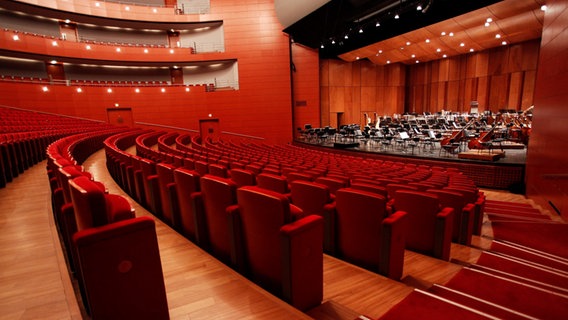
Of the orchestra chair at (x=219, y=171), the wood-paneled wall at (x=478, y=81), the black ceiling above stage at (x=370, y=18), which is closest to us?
the orchestra chair at (x=219, y=171)

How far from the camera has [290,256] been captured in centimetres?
92

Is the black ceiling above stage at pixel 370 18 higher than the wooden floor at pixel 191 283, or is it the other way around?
the black ceiling above stage at pixel 370 18

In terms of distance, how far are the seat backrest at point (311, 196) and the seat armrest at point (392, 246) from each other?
0.35 m

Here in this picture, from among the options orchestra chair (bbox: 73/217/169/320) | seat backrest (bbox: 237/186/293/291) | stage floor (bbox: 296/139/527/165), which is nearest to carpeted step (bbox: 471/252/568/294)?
seat backrest (bbox: 237/186/293/291)

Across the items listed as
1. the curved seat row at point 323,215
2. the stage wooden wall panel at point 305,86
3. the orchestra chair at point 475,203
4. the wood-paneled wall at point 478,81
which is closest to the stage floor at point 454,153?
the stage wooden wall panel at point 305,86

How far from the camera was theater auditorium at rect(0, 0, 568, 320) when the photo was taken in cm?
95

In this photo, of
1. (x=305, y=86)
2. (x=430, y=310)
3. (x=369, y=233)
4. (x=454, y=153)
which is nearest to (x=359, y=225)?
(x=369, y=233)

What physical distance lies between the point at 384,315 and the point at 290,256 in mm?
369

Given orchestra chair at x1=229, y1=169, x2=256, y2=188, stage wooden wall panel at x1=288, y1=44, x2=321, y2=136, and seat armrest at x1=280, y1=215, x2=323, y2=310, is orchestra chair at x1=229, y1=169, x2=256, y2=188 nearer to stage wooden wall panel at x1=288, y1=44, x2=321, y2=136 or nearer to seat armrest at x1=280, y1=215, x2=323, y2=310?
seat armrest at x1=280, y1=215, x2=323, y2=310

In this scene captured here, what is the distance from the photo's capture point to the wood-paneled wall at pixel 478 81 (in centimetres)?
905

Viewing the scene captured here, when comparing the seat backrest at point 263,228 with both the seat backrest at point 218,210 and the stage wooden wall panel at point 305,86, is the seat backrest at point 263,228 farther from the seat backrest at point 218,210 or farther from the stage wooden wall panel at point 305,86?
the stage wooden wall panel at point 305,86

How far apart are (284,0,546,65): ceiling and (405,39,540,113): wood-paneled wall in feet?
1.61

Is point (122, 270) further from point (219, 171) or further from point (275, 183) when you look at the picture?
point (219, 171)

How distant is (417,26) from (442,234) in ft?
23.5
